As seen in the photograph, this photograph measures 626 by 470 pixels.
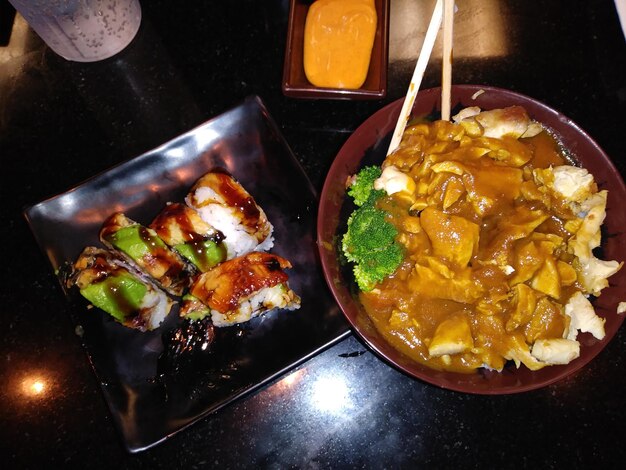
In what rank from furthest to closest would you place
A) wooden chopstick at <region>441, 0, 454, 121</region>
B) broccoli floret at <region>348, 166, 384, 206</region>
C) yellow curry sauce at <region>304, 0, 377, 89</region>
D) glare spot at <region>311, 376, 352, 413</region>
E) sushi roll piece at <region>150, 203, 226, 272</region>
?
yellow curry sauce at <region>304, 0, 377, 89</region> < glare spot at <region>311, 376, 352, 413</region> < sushi roll piece at <region>150, 203, 226, 272</region> < broccoli floret at <region>348, 166, 384, 206</region> < wooden chopstick at <region>441, 0, 454, 121</region>

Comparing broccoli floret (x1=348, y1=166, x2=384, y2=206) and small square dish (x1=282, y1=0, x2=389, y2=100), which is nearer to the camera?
broccoli floret (x1=348, y1=166, x2=384, y2=206)

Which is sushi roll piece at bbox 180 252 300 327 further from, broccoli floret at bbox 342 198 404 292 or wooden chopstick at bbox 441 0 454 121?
wooden chopstick at bbox 441 0 454 121

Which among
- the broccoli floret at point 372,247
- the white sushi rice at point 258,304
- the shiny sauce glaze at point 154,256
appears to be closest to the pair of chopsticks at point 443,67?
the broccoli floret at point 372,247

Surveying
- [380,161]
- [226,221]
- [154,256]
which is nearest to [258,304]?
[226,221]

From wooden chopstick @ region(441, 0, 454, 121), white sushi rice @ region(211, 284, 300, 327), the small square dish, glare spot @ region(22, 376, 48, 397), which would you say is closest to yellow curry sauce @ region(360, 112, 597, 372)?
wooden chopstick @ region(441, 0, 454, 121)

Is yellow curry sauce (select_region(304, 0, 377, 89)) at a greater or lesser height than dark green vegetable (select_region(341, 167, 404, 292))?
greater

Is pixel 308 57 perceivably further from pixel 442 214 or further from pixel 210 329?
pixel 210 329

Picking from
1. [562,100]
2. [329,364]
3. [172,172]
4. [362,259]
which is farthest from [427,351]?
[562,100]
